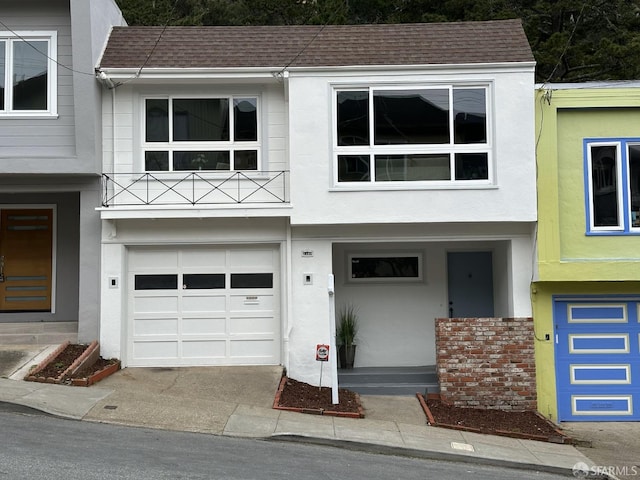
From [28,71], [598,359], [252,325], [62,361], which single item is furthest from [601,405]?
[28,71]

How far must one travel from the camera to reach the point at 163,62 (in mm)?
10922

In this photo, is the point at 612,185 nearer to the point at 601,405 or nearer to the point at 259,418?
the point at 601,405

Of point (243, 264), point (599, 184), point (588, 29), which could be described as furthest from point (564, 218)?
point (588, 29)

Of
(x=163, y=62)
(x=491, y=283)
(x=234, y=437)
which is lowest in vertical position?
(x=234, y=437)

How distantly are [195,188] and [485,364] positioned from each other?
5981mm

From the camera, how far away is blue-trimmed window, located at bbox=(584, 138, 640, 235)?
10.4 metres

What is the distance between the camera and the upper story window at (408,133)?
10547 mm

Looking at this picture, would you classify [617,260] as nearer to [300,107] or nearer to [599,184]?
[599,184]

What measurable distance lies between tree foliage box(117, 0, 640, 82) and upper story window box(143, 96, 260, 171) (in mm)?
9945

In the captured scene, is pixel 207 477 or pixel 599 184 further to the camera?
pixel 599 184

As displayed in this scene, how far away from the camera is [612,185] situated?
414 inches

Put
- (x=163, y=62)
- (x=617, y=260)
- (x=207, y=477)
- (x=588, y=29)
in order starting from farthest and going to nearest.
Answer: (x=588, y=29)
(x=163, y=62)
(x=617, y=260)
(x=207, y=477)

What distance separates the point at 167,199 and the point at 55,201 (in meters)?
2.66

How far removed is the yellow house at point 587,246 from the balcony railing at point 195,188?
468 cm
